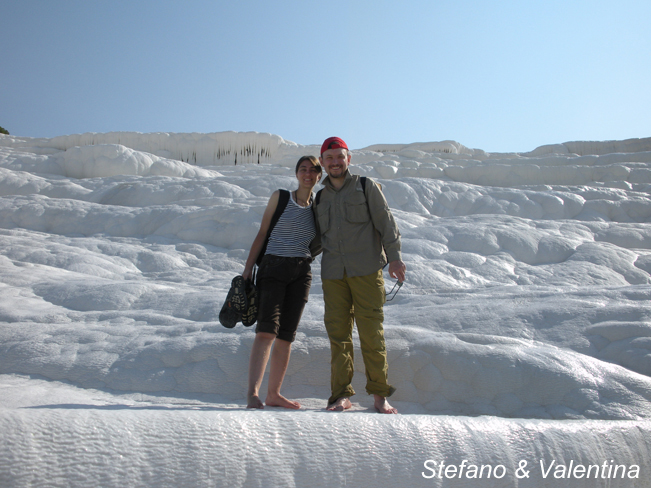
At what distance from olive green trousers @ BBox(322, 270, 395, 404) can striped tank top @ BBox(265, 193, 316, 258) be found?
24 cm

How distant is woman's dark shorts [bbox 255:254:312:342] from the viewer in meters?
2.27

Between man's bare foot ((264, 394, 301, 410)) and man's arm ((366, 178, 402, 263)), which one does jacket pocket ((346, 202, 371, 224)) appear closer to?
man's arm ((366, 178, 402, 263))

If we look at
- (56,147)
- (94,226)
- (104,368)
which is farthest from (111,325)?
(56,147)

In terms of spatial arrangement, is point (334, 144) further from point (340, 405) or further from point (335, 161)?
point (340, 405)

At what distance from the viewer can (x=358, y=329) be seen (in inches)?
89.4

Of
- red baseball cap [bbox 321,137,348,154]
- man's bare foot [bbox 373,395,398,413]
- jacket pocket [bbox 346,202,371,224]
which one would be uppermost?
red baseball cap [bbox 321,137,348,154]

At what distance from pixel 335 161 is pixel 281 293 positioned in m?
Answer: 0.77

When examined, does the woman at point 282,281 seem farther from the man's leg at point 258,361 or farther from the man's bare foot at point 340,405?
the man's bare foot at point 340,405

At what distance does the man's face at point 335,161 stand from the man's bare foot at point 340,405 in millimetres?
1174

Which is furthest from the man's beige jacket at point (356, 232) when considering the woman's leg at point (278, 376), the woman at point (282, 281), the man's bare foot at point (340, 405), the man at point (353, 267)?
the man's bare foot at point (340, 405)

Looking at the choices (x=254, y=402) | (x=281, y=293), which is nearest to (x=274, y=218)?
(x=281, y=293)

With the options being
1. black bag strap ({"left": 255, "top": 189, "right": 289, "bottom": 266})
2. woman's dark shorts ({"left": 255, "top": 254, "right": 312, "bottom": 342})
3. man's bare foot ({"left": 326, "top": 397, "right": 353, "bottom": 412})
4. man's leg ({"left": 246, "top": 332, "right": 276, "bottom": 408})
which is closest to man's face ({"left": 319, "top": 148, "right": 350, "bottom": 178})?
black bag strap ({"left": 255, "top": 189, "right": 289, "bottom": 266})

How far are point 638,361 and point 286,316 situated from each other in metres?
2.02

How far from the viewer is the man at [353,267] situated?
7.45ft
